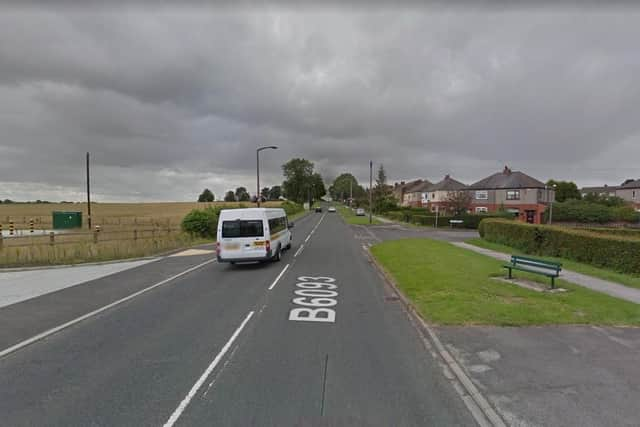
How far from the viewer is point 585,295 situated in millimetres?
7559

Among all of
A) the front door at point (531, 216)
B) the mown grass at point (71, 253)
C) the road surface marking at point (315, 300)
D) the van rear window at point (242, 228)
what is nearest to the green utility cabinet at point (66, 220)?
the mown grass at point (71, 253)

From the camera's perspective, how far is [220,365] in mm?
4352

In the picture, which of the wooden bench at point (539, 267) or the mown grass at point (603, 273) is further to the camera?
the mown grass at point (603, 273)

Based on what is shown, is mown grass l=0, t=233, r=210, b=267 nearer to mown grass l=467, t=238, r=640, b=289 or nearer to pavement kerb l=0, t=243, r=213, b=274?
pavement kerb l=0, t=243, r=213, b=274

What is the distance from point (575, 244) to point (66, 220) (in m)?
45.4

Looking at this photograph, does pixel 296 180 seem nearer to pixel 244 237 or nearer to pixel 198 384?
pixel 244 237

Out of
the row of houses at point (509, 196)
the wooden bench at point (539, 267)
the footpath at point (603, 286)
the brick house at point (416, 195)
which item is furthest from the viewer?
the brick house at point (416, 195)

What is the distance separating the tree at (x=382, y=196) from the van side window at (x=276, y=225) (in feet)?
157

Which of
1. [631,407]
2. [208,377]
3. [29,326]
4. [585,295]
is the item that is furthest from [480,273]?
[29,326]

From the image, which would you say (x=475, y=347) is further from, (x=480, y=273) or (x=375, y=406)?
(x=480, y=273)

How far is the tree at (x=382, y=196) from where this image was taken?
62166 mm

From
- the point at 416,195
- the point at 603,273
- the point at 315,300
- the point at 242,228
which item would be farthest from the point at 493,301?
the point at 416,195

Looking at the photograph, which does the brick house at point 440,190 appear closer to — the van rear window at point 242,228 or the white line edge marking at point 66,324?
the van rear window at point 242,228

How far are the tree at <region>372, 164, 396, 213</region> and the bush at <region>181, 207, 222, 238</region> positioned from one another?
1745 inches
